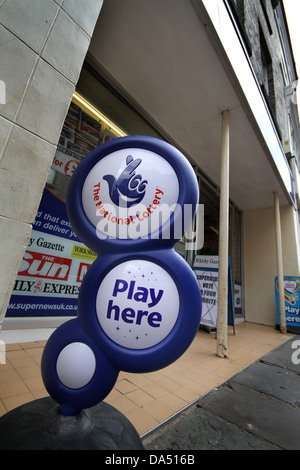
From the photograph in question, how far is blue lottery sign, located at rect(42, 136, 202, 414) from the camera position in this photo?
2.68 ft

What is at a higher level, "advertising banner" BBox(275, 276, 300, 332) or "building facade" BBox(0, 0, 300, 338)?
"building facade" BBox(0, 0, 300, 338)

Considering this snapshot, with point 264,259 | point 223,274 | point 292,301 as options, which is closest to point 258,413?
point 223,274

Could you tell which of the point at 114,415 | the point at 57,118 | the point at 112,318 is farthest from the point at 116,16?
the point at 114,415

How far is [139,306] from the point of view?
822 mm

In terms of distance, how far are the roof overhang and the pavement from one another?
373 centimetres

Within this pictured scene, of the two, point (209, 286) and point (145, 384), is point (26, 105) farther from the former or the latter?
point (209, 286)

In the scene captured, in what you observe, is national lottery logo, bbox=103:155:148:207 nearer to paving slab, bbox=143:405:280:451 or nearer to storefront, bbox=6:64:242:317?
paving slab, bbox=143:405:280:451

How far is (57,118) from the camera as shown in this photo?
129cm

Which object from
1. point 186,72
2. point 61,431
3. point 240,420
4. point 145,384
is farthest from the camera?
point 186,72

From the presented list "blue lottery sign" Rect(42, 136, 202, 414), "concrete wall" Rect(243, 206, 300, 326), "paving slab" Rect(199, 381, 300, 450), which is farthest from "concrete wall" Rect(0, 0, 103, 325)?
"concrete wall" Rect(243, 206, 300, 326)

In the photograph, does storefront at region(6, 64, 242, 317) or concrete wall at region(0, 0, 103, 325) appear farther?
storefront at region(6, 64, 242, 317)

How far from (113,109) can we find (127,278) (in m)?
3.32

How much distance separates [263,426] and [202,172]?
4830 mm
